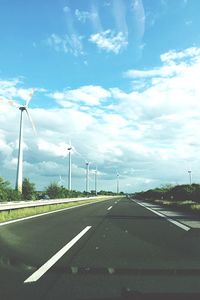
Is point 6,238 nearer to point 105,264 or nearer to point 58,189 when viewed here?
point 105,264

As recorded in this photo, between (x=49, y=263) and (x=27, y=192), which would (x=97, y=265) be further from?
(x=27, y=192)

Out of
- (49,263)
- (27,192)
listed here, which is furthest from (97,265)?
(27,192)

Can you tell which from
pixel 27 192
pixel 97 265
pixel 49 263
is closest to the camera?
pixel 97 265

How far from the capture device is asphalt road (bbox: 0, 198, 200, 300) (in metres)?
6.31

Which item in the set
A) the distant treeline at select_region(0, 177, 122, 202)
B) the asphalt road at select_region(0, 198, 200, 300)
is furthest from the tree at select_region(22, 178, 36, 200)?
the asphalt road at select_region(0, 198, 200, 300)

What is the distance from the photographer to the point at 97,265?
8.32 m

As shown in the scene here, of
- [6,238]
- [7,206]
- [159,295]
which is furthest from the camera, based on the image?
[7,206]

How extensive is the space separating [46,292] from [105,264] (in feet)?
7.94

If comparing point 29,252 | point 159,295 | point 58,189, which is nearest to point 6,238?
point 29,252

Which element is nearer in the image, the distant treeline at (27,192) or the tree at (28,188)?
the distant treeline at (27,192)

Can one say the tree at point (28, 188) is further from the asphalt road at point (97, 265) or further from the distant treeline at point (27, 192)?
the asphalt road at point (97, 265)

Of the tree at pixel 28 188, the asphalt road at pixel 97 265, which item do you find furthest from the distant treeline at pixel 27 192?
the asphalt road at pixel 97 265

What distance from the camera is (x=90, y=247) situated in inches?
424

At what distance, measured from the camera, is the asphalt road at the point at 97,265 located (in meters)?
6.31
